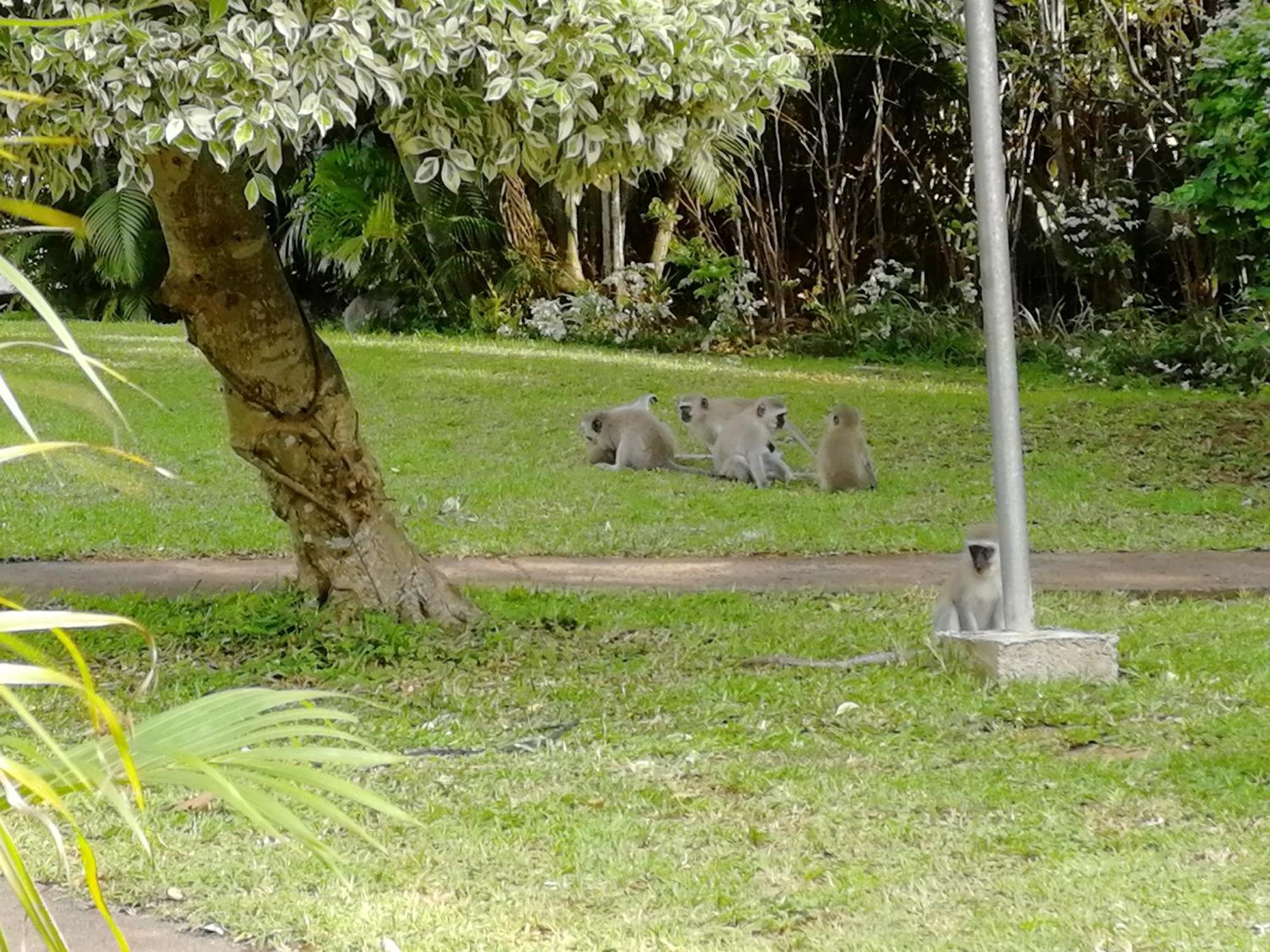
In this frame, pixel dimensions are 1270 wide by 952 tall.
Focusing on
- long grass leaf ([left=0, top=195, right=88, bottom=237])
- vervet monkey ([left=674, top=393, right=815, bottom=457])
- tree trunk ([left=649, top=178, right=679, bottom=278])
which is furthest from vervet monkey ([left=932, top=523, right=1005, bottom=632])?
tree trunk ([left=649, top=178, right=679, bottom=278])

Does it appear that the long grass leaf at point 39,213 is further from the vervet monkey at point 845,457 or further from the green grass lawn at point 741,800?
the vervet monkey at point 845,457

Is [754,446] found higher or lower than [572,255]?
lower

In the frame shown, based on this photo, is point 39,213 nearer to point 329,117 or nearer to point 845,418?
point 329,117

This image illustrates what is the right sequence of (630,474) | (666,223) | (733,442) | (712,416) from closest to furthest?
1. (733,442)
2. (630,474)
3. (712,416)
4. (666,223)

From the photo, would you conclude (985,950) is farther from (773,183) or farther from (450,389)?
(773,183)

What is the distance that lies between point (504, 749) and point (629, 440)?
7930 mm

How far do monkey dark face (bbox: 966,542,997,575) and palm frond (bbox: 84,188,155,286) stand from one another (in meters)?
17.9

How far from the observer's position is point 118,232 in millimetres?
23453

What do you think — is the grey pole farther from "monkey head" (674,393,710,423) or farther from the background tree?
"monkey head" (674,393,710,423)

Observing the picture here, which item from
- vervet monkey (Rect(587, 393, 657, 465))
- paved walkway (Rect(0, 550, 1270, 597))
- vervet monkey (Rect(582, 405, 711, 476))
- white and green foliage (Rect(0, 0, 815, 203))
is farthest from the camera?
vervet monkey (Rect(587, 393, 657, 465))

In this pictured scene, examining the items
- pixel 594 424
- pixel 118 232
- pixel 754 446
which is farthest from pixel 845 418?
pixel 118 232

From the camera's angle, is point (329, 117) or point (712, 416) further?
point (712, 416)

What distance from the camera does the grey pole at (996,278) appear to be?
6645mm

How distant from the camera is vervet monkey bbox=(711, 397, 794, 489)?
1342 cm
